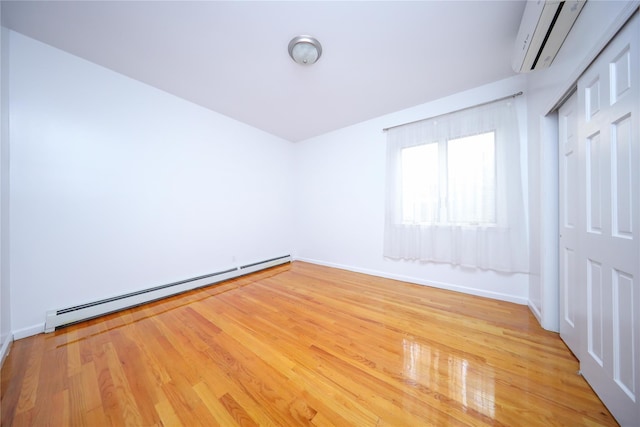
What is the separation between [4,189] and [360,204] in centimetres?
376

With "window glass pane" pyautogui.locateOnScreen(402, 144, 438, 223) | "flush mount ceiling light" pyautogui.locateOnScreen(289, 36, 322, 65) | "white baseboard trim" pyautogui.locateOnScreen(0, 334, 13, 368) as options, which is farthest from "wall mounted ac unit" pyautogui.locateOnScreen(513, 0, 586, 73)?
"white baseboard trim" pyautogui.locateOnScreen(0, 334, 13, 368)

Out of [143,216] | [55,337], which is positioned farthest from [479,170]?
[55,337]

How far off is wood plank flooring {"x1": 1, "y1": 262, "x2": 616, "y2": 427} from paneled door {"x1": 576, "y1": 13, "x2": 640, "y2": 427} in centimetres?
22

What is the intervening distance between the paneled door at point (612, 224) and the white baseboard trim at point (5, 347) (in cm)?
368

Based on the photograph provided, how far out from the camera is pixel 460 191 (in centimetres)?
240

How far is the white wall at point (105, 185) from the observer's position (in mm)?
1680

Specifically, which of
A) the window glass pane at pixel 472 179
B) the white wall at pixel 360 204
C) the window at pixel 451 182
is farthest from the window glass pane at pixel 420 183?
the white wall at pixel 360 204

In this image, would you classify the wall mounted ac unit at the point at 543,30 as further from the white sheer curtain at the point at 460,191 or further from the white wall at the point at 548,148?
the white sheer curtain at the point at 460,191

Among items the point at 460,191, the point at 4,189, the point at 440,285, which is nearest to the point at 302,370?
the point at 440,285

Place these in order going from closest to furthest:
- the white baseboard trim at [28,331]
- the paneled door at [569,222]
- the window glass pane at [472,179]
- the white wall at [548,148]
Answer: the white wall at [548,148]
the paneled door at [569,222]
the white baseboard trim at [28,331]
the window glass pane at [472,179]

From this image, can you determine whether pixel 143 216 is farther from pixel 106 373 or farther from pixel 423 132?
pixel 423 132

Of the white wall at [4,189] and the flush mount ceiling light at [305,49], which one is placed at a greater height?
the flush mount ceiling light at [305,49]

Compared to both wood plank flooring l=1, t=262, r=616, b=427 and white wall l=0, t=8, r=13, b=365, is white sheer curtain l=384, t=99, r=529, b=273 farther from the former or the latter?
white wall l=0, t=8, r=13, b=365

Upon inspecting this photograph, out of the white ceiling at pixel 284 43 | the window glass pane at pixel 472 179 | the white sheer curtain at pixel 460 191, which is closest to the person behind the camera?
the white ceiling at pixel 284 43
